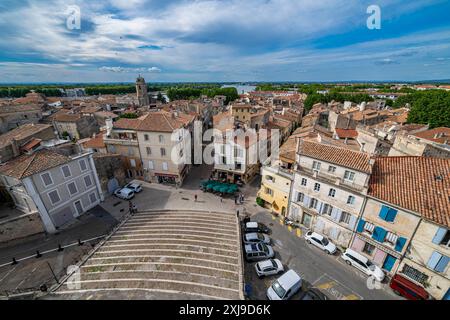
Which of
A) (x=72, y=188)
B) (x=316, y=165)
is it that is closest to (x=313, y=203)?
(x=316, y=165)

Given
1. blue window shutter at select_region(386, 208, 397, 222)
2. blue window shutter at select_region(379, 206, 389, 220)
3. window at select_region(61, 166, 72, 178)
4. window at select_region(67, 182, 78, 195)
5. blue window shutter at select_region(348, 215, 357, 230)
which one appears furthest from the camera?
window at select_region(67, 182, 78, 195)

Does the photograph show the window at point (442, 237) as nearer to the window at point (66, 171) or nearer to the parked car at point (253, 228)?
the parked car at point (253, 228)

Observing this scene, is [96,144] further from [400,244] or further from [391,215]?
[400,244]

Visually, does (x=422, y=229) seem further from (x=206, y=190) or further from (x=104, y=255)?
(x=104, y=255)

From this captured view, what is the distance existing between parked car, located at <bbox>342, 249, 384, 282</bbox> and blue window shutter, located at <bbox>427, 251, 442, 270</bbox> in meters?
4.10

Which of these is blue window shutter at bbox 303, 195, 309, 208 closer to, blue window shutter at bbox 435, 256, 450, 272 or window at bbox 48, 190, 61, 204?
blue window shutter at bbox 435, 256, 450, 272

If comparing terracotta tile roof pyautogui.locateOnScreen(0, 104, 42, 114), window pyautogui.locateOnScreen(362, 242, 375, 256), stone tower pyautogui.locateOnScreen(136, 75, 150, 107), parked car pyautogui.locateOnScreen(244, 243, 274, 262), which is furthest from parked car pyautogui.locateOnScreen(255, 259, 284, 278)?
stone tower pyautogui.locateOnScreen(136, 75, 150, 107)

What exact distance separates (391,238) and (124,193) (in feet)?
118

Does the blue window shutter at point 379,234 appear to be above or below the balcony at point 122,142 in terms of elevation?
below

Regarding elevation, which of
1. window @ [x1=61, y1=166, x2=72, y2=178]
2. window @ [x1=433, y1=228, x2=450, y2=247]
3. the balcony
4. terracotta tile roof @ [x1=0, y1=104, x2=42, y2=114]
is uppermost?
terracotta tile roof @ [x1=0, y1=104, x2=42, y2=114]

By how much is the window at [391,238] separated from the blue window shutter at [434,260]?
8.54 ft

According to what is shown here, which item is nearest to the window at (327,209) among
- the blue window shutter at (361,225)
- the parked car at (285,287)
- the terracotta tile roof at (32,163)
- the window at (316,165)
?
the blue window shutter at (361,225)

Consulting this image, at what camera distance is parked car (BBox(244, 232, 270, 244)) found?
963 inches

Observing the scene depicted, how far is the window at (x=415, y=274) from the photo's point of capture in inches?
741
